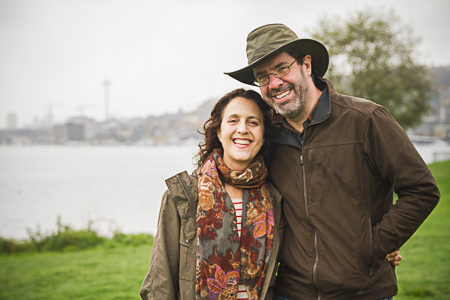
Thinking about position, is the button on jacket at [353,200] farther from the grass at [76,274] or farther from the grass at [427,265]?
the grass at [76,274]

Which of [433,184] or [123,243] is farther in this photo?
[123,243]

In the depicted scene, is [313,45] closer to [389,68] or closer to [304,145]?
[304,145]

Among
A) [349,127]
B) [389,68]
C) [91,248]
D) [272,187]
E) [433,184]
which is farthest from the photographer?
[389,68]

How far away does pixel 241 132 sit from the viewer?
309cm

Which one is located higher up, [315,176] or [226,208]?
[315,176]

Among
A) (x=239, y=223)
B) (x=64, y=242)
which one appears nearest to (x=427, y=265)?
(x=239, y=223)

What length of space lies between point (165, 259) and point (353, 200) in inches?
54.8

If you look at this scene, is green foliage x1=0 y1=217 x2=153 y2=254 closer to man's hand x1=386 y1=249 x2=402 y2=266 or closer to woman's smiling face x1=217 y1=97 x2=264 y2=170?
woman's smiling face x1=217 y1=97 x2=264 y2=170

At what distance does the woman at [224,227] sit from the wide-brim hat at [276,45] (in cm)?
41

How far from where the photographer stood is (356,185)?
2.77 m

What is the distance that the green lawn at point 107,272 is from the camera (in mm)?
7105

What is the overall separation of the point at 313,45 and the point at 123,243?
1122cm

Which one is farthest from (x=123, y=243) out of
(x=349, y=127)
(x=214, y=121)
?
(x=349, y=127)

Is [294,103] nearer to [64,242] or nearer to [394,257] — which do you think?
[394,257]
